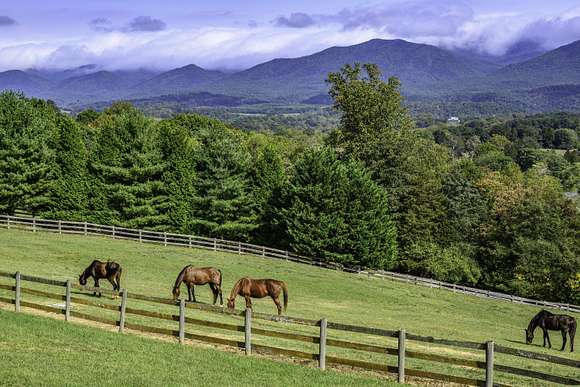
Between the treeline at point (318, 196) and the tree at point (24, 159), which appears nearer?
the tree at point (24, 159)

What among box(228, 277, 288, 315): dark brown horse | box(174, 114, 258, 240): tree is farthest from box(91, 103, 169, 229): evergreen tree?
box(228, 277, 288, 315): dark brown horse

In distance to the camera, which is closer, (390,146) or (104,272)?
(104,272)

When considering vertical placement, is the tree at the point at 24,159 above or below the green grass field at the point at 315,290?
above

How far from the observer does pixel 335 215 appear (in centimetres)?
4888

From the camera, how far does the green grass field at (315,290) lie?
2775cm

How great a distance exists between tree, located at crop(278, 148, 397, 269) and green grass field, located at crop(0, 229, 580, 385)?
2.71 meters

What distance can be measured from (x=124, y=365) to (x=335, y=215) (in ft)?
117

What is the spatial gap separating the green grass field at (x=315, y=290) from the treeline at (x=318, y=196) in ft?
17.7

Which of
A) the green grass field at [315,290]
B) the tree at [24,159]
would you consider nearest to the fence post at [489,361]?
the green grass field at [315,290]

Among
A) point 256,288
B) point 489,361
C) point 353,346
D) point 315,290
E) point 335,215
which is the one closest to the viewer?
point 489,361

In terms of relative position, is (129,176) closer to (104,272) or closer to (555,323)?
(104,272)

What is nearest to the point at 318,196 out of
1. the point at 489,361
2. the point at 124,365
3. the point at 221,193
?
the point at 221,193

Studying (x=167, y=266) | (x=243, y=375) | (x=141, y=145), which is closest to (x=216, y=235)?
(x=141, y=145)

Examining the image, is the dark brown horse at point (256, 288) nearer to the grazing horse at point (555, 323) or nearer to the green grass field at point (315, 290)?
the green grass field at point (315, 290)
